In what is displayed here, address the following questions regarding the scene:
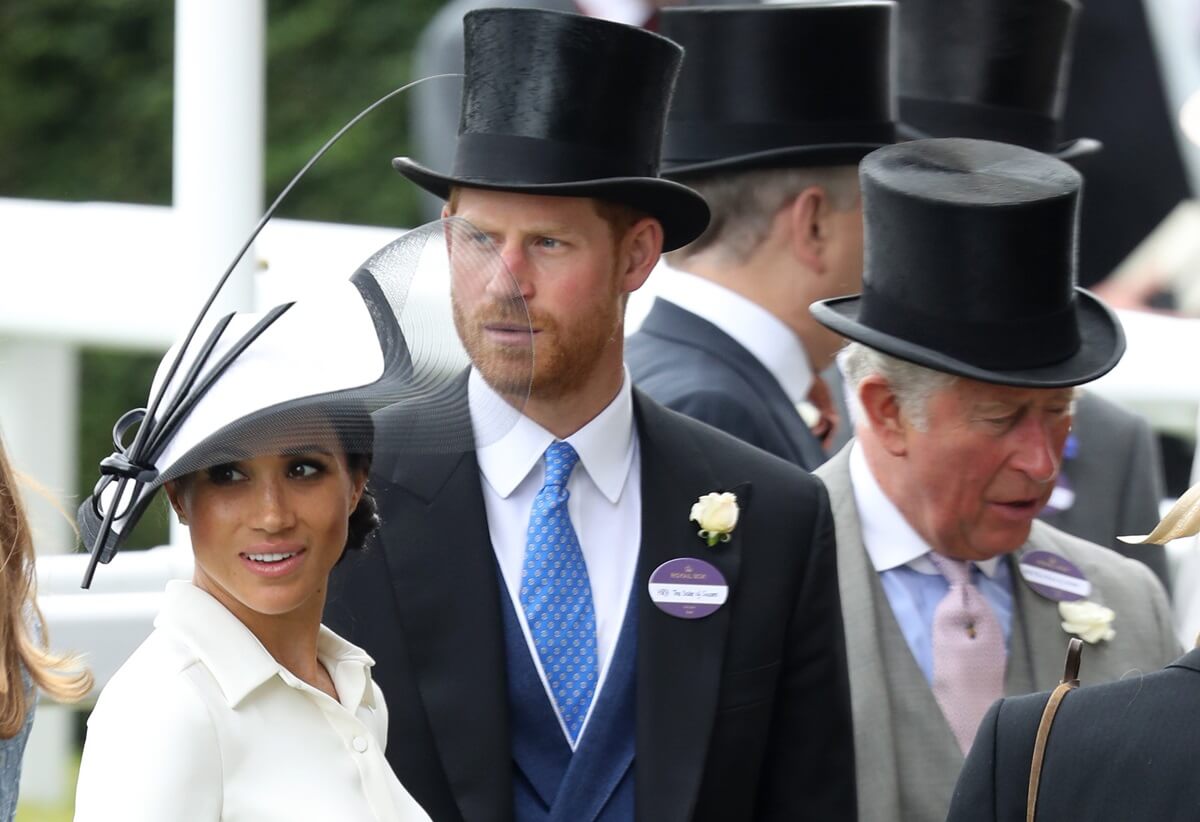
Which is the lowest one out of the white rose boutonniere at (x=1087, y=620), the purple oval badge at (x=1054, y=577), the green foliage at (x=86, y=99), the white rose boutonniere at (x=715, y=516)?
the green foliage at (x=86, y=99)

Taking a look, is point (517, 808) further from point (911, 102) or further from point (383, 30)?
point (383, 30)

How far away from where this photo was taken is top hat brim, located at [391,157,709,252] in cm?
347

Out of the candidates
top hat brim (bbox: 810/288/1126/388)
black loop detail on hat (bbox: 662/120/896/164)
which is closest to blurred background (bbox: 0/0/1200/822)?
black loop detail on hat (bbox: 662/120/896/164)

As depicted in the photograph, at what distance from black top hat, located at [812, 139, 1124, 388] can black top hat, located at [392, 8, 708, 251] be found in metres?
0.36

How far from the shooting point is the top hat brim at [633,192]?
11.4ft

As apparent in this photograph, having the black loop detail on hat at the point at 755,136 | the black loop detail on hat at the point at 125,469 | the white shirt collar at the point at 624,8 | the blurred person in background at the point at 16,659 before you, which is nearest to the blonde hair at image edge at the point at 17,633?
the blurred person in background at the point at 16,659

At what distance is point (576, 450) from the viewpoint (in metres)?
3.46

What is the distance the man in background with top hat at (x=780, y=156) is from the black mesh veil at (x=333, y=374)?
1558 mm

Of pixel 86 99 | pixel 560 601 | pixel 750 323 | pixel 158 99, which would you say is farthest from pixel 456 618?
pixel 86 99

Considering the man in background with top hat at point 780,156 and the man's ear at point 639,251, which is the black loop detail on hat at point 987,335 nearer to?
the man's ear at point 639,251

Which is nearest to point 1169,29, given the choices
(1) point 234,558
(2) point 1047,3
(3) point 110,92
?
(2) point 1047,3

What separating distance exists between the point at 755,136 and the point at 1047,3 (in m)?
0.89

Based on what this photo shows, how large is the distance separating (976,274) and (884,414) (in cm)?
30

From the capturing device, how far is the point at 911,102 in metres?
5.09
